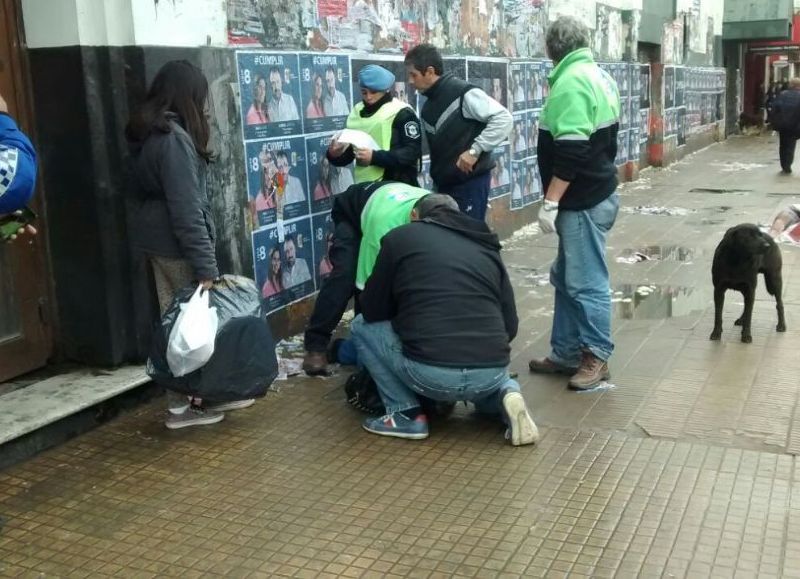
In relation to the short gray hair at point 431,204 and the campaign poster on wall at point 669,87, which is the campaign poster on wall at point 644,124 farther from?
the short gray hair at point 431,204

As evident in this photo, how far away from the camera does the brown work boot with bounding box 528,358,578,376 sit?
567 cm

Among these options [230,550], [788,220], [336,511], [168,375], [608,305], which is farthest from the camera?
[788,220]

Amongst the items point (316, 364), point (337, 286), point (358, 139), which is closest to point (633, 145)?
point (358, 139)

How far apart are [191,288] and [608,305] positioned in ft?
7.87

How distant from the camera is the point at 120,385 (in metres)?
4.98

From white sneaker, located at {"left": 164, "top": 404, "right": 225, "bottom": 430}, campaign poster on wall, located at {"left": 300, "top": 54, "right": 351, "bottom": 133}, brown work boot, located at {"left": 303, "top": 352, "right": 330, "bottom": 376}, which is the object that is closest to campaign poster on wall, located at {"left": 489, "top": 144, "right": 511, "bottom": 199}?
campaign poster on wall, located at {"left": 300, "top": 54, "right": 351, "bottom": 133}

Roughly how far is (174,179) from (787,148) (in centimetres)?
1455

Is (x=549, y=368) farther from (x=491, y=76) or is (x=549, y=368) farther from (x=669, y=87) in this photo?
(x=669, y=87)

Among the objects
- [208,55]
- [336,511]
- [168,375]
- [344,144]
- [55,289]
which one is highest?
[208,55]

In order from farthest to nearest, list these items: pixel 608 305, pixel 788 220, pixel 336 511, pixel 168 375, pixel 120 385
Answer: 1. pixel 788 220
2. pixel 608 305
3. pixel 120 385
4. pixel 168 375
5. pixel 336 511

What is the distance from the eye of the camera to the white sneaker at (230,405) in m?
4.99

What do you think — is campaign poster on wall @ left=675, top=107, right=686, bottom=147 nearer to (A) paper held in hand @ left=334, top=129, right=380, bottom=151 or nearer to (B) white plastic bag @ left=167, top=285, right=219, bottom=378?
(A) paper held in hand @ left=334, top=129, right=380, bottom=151

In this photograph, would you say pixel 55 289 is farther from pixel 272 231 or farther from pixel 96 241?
pixel 272 231

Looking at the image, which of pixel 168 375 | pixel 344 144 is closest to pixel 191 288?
pixel 168 375
